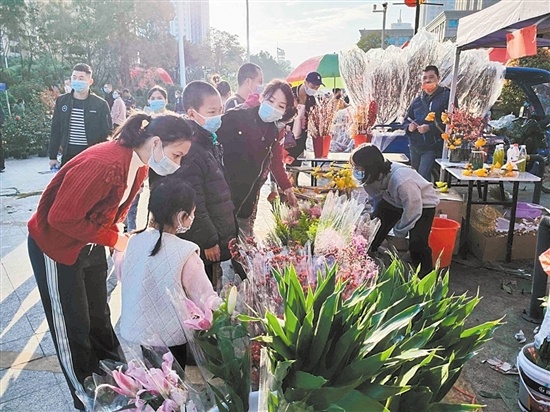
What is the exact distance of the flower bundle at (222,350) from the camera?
987mm

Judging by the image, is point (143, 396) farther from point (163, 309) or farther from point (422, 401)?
point (163, 309)

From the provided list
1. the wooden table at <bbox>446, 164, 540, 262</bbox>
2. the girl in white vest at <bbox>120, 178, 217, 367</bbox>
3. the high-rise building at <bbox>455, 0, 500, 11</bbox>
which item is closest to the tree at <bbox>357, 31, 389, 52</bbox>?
the wooden table at <bbox>446, 164, 540, 262</bbox>

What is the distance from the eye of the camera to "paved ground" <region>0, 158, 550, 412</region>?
242 cm

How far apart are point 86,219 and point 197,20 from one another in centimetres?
5166

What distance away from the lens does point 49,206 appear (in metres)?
1.86

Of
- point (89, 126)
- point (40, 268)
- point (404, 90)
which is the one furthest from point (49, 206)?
point (404, 90)

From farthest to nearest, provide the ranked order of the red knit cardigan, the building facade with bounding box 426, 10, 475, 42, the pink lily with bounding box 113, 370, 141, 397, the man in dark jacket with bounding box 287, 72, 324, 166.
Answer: the building facade with bounding box 426, 10, 475, 42 → the man in dark jacket with bounding box 287, 72, 324, 166 → the red knit cardigan → the pink lily with bounding box 113, 370, 141, 397

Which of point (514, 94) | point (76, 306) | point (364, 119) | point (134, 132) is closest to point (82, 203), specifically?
point (134, 132)

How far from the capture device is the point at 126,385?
98cm

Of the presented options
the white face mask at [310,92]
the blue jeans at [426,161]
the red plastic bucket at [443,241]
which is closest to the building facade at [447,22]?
the blue jeans at [426,161]

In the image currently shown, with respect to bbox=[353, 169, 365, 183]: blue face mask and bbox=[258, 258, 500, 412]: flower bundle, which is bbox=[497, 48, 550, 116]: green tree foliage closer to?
bbox=[353, 169, 365, 183]: blue face mask

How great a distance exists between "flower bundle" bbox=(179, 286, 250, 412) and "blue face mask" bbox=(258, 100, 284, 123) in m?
2.19

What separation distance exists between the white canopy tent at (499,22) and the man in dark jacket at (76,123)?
3885 mm

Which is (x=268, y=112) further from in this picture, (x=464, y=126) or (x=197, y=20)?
(x=197, y=20)
